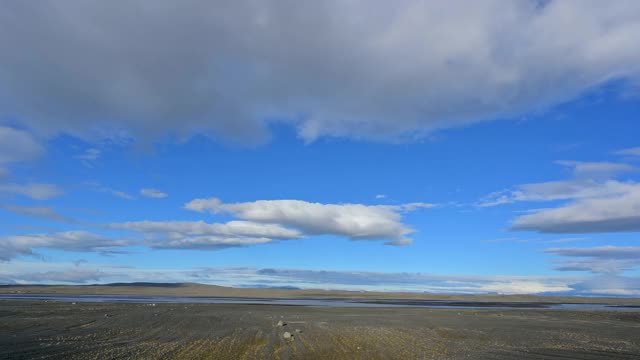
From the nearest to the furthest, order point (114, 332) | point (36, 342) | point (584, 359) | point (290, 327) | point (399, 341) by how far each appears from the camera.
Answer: point (584, 359)
point (36, 342)
point (399, 341)
point (114, 332)
point (290, 327)

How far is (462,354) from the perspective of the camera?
25984 millimetres

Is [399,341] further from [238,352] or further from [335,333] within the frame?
[238,352]

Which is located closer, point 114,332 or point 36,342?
point 36,342

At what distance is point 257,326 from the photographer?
39.9m

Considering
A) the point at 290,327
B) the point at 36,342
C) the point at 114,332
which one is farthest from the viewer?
the point at 290,327

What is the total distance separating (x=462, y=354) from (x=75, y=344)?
2031cm

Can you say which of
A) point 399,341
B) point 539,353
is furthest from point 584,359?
point 399,341

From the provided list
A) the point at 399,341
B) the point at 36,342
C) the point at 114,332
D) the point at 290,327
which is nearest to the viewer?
the point at 36,342

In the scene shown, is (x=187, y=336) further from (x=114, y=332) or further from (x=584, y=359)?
(x=584, y=359)

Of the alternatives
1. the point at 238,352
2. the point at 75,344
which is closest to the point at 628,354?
the point at 238,352

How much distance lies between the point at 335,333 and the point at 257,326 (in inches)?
317

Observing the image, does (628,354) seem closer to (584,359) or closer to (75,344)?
(584,359)

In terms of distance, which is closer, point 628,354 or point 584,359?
point 584,359

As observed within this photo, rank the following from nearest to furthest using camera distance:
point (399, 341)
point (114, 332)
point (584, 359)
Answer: point (584, 359)
point (399, 341)
point (114, 332)
